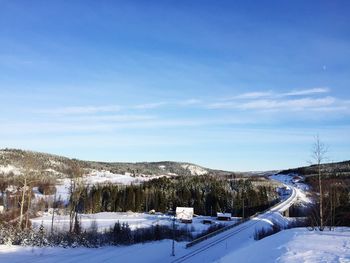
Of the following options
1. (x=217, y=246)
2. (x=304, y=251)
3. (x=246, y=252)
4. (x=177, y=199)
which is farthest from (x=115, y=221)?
(x=304, y=251)

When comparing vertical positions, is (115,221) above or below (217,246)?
above

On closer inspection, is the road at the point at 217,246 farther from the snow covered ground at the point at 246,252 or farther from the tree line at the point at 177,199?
the tree line at the point at 177,199

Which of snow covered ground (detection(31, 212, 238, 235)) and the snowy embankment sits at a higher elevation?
the snowy embankment

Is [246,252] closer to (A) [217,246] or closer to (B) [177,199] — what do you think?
(A) [217,246]

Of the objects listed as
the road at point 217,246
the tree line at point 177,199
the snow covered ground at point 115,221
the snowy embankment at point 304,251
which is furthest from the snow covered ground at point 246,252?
the tree line at point 177,199

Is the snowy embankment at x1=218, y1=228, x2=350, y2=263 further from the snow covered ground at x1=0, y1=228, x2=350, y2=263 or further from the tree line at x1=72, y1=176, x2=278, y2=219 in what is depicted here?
the tree line at x1=72, y1=176, x2=278, y2=219

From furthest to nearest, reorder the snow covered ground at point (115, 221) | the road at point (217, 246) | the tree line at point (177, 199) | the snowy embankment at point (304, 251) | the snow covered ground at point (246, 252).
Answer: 1. the tree line at point (177, 199)
2. the snow covered ground at point (115, 221)
3. the road at point (217, 246)
4. the snow covered ground at point (246, 252)
5. the snowy embankment at point (304, 251)

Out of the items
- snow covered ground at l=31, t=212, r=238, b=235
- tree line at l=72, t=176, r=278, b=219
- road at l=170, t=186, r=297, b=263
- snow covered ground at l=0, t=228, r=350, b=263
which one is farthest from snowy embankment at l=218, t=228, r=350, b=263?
tree line at l=72, t=176, r=278, b=219

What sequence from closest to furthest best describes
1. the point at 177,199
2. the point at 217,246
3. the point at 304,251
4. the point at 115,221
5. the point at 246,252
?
the point at 304,251, the point at 246,252, the point at 217,246, the point at 115,221, the point at 177,199

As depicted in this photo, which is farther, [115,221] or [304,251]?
[115,221]

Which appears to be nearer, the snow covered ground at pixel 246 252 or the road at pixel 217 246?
the snow covered ground at pixel 246 252

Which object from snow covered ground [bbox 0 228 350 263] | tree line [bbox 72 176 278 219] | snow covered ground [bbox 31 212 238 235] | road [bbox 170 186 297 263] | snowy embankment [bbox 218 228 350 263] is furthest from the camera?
tree line [bbox 72 176 278 219]

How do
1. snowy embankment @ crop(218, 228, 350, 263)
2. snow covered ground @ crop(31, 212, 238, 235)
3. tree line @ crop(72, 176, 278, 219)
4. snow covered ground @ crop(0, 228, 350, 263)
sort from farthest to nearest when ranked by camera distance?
tree line @ crop(72, 176, 278, 219)
snow covered ground @ crop(31, 212, 238, 235)
snow covered ground @ crop(0, 228, 350, 263)
snowy embankment @ crop(218, 228, 350, 263)

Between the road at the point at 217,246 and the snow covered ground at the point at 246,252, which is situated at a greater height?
the snow covered ground at the point at 246,252
